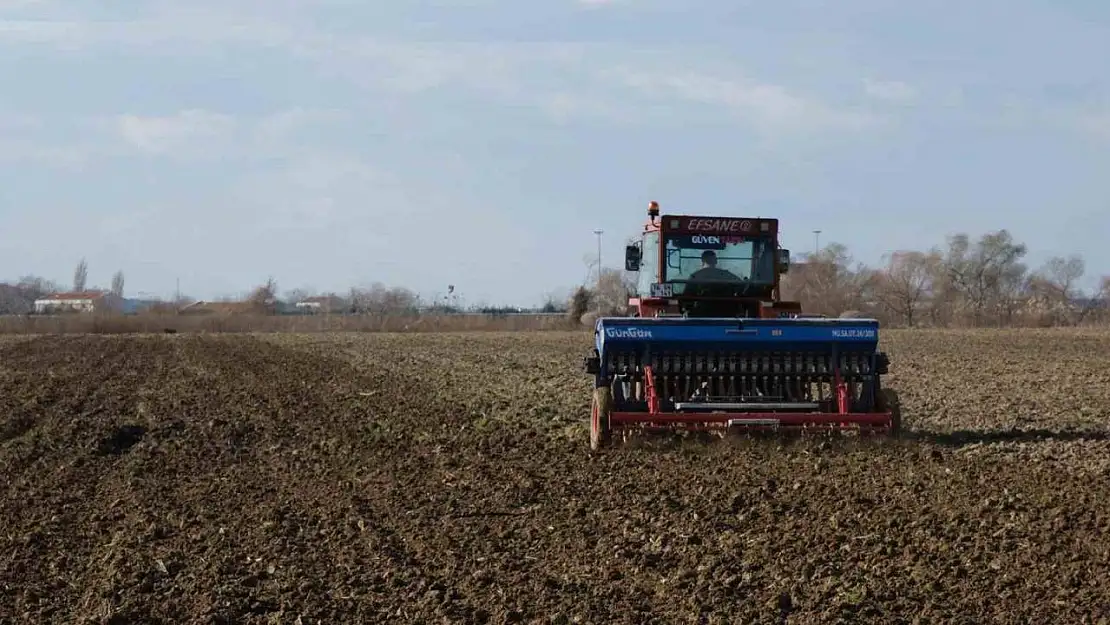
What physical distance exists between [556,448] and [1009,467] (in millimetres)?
4144

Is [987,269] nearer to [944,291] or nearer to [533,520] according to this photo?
[944,291]

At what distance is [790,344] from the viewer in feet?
37.7

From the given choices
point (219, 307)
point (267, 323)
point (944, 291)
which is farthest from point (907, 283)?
point (219, 307)

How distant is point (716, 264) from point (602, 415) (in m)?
2.80

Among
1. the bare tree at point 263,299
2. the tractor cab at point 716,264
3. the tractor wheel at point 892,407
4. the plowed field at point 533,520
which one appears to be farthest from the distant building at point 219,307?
the tractor wheel at point 892,407

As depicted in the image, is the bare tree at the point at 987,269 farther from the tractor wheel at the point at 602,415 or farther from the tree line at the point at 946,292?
the tractor wheel at the point at 602,415

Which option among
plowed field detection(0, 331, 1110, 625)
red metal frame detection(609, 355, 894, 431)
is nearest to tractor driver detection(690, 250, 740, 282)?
red metal frame detection(609, 355, 894, 431)

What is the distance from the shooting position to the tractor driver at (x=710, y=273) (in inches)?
508

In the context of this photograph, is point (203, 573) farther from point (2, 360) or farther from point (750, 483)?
point (2, 360)

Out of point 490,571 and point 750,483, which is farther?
point 750,483

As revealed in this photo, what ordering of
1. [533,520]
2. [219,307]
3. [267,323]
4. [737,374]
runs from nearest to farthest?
[533,520]
[737,374]
[267,323]
[219,307]

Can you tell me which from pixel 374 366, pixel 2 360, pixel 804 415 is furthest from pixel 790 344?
pixel 2 360

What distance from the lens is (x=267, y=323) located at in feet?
223

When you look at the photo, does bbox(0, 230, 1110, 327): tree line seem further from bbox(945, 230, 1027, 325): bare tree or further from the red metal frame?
the red metal frame
